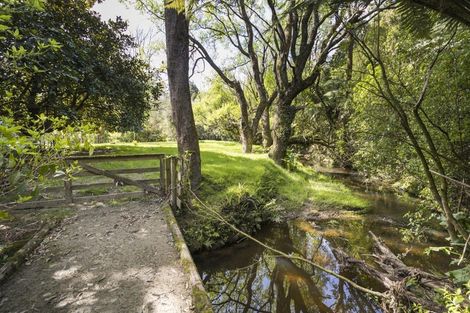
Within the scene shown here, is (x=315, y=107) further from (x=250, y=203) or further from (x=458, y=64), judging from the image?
(x=458, y=64)

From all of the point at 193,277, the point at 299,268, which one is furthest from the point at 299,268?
the point at 193,277

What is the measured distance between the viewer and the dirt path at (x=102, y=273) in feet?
10.7

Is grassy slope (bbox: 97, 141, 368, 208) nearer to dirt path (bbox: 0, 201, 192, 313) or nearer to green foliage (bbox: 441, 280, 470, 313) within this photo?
dirt path (bbox: 0, 201, 192, 313)

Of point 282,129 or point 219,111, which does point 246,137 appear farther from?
point 219,111

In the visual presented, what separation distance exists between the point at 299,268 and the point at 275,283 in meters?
Answer: 0.77

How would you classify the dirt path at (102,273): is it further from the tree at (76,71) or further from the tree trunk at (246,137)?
the tree trunk at (246,137)

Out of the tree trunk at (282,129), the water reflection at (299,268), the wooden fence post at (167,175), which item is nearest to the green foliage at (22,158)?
the water reflection at (299,268)

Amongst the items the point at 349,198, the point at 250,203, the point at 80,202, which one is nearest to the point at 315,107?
the point at 349,198

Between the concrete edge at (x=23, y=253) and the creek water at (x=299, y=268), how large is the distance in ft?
10.1

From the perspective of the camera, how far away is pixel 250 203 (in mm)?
7723

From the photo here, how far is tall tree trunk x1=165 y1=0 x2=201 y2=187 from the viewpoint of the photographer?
7.57 metres

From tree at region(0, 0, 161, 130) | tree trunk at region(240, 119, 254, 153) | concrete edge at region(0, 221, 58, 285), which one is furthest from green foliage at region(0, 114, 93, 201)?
tree trunk at region(240, 119, 254, 153)

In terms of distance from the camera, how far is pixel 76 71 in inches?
315

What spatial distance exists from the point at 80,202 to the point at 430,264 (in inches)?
337
